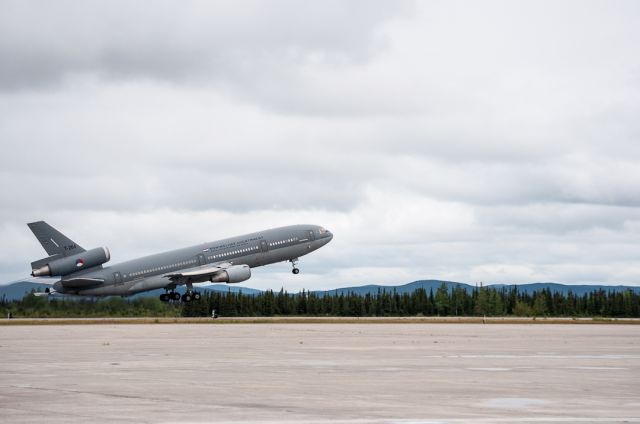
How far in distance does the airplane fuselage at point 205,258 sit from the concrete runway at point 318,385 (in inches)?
3214

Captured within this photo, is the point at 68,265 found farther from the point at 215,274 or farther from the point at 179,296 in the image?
the point at 215,274

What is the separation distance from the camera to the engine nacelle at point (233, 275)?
13450 cm

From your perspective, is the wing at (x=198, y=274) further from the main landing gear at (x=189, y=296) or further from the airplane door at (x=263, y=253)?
the airplane door at (x=263, y=253)

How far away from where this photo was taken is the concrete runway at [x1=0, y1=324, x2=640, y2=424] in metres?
22.7

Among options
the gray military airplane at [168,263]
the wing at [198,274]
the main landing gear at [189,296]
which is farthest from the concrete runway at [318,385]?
the main landing gear at [189,296]

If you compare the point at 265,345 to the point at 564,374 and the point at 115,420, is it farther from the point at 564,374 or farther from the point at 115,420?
the point at 115,420

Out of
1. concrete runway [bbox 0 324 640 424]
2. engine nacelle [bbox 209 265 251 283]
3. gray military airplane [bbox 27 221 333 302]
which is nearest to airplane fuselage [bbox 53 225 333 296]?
gray military airplane [bbox 27 221 333 302]

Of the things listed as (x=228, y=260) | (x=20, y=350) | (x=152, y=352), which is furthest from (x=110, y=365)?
(x=228, y=260)

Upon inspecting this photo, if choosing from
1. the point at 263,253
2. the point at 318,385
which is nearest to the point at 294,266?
the point at 263,253

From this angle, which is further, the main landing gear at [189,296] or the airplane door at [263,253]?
the airplane door at [263,253]

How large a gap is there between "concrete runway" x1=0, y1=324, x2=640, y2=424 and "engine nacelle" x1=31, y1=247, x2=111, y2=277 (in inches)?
3212

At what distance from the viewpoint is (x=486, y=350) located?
172 ft

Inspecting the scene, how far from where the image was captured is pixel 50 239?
134500 mm

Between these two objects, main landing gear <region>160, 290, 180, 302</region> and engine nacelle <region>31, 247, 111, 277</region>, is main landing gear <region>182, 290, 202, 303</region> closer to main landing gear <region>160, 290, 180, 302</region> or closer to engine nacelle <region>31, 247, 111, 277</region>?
main landing gear <region>160, 290, 180, 302</region>
